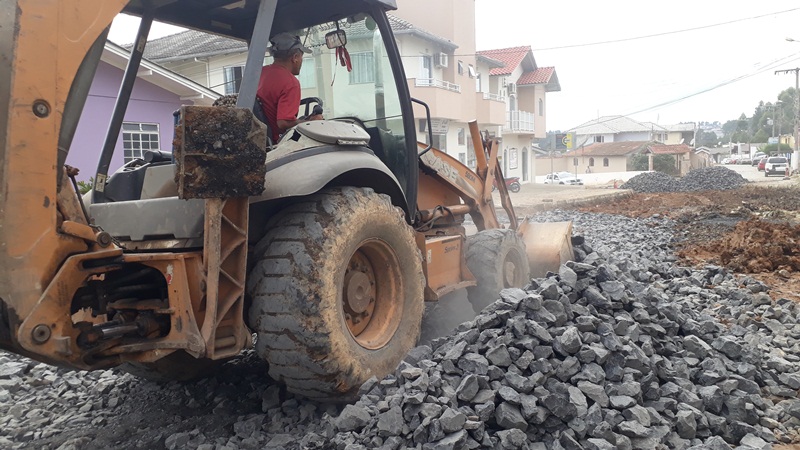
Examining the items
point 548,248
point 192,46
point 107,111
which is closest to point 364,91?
point 548,248

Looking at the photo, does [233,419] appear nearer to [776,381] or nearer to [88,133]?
[776,381]

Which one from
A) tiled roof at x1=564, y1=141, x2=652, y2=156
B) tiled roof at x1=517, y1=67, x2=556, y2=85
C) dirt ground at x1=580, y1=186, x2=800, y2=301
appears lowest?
dirt ground at x1=580, y1=186, x2=800, y2=301

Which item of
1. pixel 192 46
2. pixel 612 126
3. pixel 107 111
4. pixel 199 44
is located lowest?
pixel 107 111

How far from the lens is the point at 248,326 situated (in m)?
3.39

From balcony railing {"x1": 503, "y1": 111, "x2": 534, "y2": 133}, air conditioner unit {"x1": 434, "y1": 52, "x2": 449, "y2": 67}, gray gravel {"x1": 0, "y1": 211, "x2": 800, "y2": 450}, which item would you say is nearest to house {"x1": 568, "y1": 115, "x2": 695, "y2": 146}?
balcony railing {"x1": 503, "y1": 111, "x2": 534, "y2": 133}

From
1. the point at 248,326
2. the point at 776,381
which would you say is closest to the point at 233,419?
the point at 248,326

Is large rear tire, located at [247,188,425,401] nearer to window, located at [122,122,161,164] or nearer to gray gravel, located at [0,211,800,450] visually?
gray gravel, located at [0,211,800,450]

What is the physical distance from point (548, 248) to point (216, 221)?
454 cm

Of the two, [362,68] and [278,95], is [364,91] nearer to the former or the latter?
[362,68]

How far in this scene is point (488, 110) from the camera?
32969 millimetres

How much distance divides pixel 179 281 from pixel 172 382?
176 cm

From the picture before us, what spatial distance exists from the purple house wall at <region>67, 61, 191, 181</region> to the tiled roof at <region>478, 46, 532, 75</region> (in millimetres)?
24817

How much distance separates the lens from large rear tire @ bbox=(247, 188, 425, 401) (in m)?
3.25

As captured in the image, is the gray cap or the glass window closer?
the gray cap
